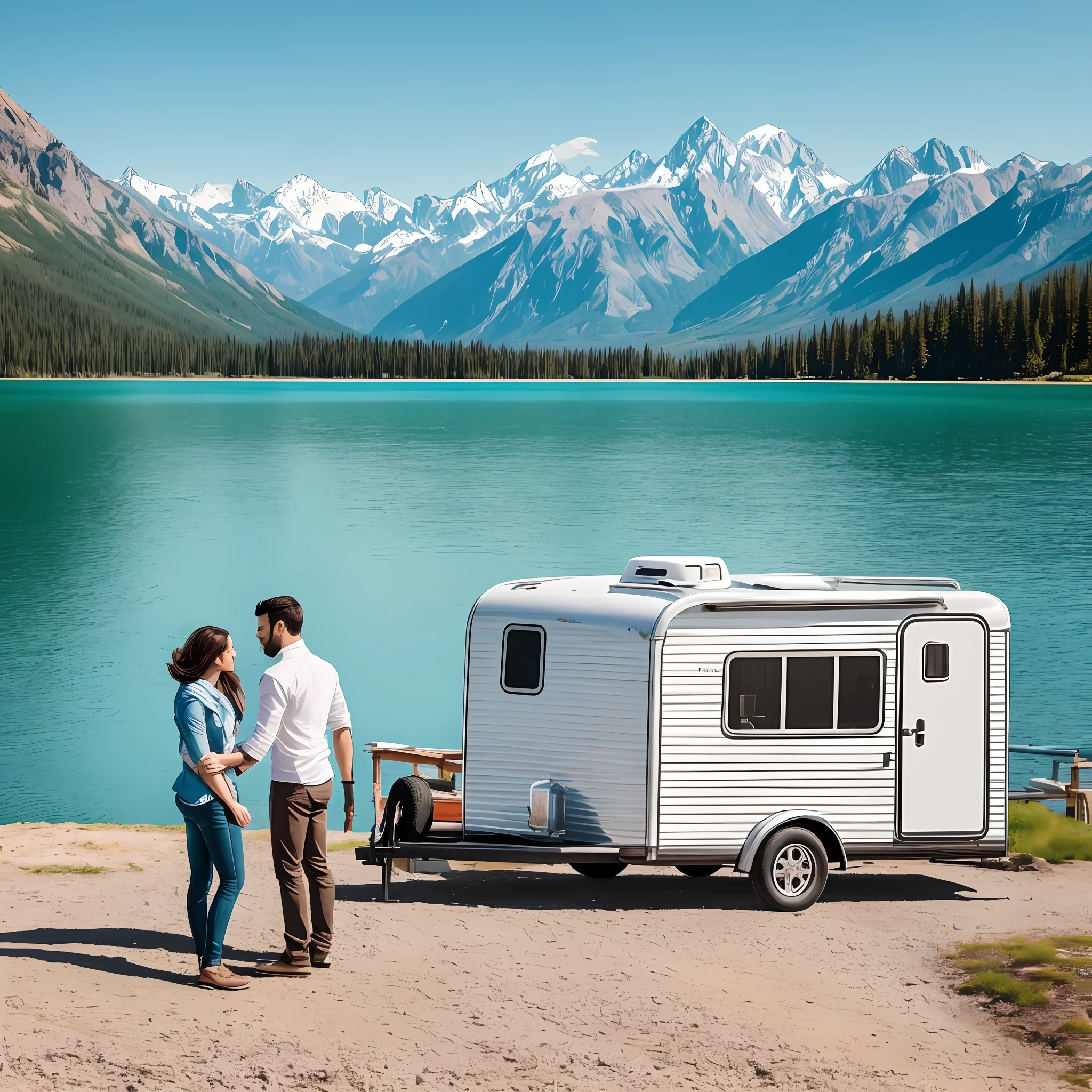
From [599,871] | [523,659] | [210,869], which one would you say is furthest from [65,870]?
[210,869]

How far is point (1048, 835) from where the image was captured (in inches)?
656

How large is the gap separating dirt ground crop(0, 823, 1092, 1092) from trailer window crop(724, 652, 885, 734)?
71.7 inches

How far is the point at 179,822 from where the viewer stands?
23.3 meters

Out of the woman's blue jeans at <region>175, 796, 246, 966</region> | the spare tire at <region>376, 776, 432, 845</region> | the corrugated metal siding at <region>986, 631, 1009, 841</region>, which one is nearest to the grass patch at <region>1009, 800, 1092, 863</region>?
the corrugated metal siding at <region>986, 631, 1009, 841</region>

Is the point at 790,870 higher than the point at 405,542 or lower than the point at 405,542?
lower

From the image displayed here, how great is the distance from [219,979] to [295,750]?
1.85 m

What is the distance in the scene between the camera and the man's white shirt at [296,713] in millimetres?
9055

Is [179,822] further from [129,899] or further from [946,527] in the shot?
[946,527]

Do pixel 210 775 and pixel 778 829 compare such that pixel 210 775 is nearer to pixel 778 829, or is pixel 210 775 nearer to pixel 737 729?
pixel 737 729

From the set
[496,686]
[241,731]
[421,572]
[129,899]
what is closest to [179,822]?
[241,731]

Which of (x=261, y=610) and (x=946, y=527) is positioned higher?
(x=946, y=527)

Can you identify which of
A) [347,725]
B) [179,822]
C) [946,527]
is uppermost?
[946,527]

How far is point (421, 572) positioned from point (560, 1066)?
153 ft

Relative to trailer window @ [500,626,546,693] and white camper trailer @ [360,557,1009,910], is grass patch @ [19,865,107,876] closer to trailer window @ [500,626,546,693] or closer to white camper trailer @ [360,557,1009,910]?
white camper trailer @ [360,557,1009,910]
